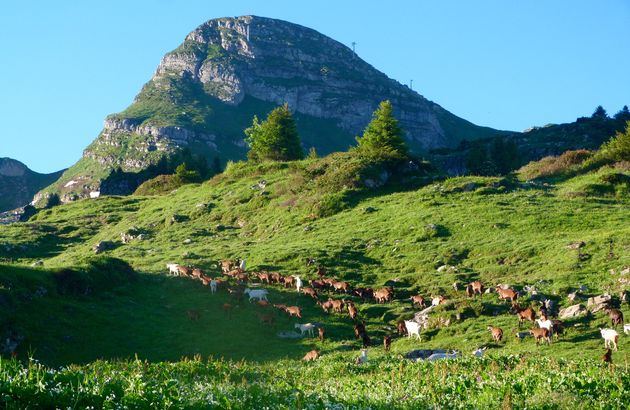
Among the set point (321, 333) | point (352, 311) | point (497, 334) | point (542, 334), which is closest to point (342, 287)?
point (352, 311)

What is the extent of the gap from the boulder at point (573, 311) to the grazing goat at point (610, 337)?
3.61 metres

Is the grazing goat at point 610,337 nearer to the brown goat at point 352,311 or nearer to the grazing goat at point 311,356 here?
the grazing goat at point 311,356

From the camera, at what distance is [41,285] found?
33.1 meters

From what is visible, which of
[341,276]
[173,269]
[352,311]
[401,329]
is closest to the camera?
[401,329]

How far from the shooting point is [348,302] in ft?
115

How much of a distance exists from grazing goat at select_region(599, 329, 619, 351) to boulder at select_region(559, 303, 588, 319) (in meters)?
3.61

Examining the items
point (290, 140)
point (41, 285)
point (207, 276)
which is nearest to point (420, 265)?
point (207, 276)

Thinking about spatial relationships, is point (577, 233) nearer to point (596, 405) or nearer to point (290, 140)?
point (596, 405)

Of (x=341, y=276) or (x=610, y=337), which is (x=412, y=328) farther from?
(x=341, y=276)

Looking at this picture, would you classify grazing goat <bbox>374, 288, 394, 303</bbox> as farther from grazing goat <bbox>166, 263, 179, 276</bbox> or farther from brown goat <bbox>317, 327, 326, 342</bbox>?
grazing goat <bbox>166, 263, 179, 276</bbox>

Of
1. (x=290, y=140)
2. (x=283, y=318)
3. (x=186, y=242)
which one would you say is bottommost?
(x=283, y=318)

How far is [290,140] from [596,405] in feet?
283

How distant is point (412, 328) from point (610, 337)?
8.49 m

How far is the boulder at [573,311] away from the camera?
28.4 metres
